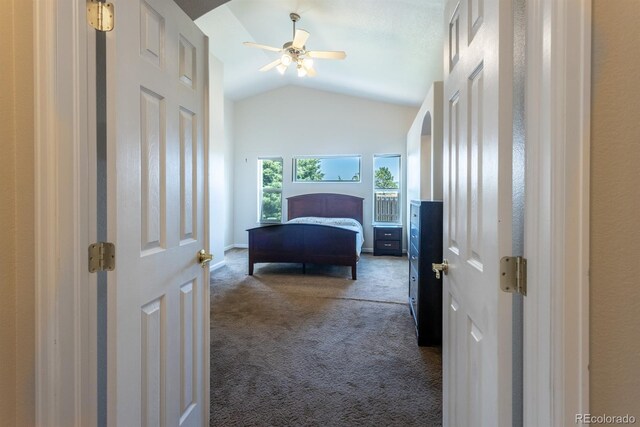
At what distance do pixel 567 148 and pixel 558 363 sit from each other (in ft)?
A: 1.38

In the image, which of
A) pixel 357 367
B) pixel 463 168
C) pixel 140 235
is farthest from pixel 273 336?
pixel 463 168

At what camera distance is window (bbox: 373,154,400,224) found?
21.1ft

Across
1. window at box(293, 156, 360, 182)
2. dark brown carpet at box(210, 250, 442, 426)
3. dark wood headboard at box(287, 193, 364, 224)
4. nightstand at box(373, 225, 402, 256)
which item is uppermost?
window at box(293, 156, 360, 182)

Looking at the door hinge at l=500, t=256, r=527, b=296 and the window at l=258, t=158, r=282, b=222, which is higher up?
the window at l=258, t=158, r=282, b=222

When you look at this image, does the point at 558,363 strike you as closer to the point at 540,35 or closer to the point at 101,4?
the point at 540,35

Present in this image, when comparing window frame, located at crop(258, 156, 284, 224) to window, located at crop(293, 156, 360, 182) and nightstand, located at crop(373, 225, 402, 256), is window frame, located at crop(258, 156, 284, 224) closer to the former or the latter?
window, located at crop(293, 156, 360, 182)

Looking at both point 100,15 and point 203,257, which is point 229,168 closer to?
point 203,257

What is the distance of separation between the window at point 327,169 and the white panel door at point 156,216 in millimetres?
5307

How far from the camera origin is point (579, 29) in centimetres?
58

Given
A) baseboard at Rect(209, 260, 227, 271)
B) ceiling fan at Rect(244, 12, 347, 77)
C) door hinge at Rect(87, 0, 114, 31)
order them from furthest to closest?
baseboard at Rect(209, 260, 227, 271)
ceiling fan at Rect(244, 12, 347, 77)
door hinge at Rect(87, 0, 114, 31)

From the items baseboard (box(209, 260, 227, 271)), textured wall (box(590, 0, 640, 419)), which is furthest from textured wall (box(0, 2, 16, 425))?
baseboard (box(209, 260, 227, 271))

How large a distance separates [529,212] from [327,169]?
20.2 feet

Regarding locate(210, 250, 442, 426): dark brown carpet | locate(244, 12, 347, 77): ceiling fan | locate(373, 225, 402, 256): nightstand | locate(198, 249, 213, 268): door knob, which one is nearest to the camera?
locate(198, 249, 213, 268): door knob

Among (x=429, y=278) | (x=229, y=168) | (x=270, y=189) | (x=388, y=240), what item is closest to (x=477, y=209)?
(x=429, y=278)
